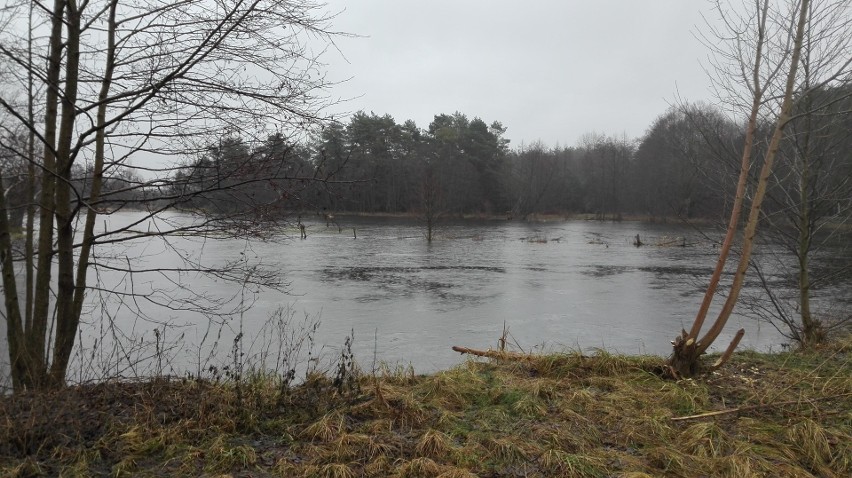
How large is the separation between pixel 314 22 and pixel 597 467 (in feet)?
12.7

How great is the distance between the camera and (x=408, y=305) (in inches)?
594

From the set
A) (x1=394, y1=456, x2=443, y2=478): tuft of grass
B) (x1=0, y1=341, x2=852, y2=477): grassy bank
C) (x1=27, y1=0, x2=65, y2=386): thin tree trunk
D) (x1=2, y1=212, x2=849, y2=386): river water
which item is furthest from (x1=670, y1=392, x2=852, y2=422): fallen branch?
(x1=27, y1=0, x2=65, y2=386): thin tree trunk

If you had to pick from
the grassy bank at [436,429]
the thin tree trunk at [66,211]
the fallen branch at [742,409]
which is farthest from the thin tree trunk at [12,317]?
the fallen branch at [742,409]

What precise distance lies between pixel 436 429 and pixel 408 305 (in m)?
10.8

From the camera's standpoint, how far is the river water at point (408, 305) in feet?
28.9

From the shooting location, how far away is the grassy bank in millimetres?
3607

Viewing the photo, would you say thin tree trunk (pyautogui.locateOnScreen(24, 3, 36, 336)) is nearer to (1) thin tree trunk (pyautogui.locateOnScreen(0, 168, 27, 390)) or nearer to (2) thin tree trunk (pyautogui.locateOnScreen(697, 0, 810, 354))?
(1) thin tree trunk (pyautogui.locateOnScreen(0, 168, 27, 390))

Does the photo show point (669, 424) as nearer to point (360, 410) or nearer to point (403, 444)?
point (403, 444)

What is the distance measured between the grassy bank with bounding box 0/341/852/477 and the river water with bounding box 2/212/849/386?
0.80 metres

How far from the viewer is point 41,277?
15.8ft

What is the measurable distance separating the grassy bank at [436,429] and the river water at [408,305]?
2.61 ft

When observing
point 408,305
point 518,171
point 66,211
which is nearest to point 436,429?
point 66,211

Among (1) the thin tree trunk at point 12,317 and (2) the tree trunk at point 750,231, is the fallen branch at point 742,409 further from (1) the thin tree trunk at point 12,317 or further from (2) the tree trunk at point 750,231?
(1) the thin tree trunk at point 12,317

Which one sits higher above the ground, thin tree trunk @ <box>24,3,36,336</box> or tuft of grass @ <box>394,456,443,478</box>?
thin tree trunk @ <box>24,3,36,336</box>
